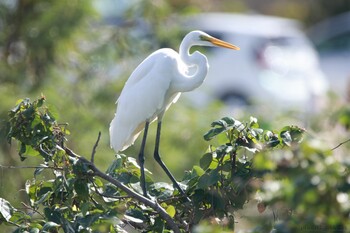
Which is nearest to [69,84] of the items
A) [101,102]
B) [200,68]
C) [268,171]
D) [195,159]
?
[101,102]

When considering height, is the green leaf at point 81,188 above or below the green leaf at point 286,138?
below

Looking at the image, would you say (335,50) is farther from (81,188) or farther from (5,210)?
(5,210)

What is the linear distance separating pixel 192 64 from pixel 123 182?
3.62ft

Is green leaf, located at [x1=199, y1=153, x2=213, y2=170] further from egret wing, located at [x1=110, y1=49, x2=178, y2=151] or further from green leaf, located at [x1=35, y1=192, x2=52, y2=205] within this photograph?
Result: egret wing, located at [x1=110, y1=49, x2=178, y2=151]

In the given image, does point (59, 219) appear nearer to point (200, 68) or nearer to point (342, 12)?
point (200, 68)

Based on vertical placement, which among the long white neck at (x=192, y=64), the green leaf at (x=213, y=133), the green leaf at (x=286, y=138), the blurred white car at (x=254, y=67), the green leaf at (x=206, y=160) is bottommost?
the blurred white car at (x=254, y=67)

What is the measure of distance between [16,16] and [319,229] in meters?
6.41

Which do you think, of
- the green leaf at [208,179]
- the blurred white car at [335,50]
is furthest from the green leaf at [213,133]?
the blurred white car at [335,50]

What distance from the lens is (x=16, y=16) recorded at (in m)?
7.80

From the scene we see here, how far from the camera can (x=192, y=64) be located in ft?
12.8

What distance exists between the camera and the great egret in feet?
12.7

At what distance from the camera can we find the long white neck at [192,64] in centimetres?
380

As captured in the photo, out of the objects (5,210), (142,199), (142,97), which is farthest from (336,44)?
(5,210)

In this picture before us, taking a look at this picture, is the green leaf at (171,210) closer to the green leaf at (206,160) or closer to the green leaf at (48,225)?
the green leaf at (206,160)
